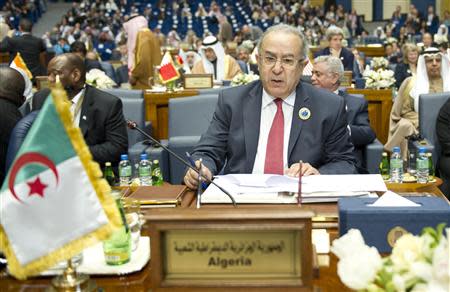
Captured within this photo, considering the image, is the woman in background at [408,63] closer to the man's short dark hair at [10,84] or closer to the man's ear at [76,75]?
the man's ear at [76,75]

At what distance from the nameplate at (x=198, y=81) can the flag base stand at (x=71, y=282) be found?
526 cm

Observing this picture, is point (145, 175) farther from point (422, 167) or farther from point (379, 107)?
point (379, 107)

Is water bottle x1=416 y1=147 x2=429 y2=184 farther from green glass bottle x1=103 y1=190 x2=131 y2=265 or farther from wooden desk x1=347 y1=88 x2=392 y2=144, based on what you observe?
wooden desk x1=347 y1=88 x2=392 y2=144

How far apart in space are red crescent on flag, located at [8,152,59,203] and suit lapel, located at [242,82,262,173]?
145cm

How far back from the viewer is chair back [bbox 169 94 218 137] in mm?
4703

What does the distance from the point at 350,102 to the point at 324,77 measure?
9.0 inches

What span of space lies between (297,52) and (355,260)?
5.31 feet

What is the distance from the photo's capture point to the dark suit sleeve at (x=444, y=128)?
4.16 metres

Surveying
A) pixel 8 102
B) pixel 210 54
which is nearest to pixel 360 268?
pixel 8 102

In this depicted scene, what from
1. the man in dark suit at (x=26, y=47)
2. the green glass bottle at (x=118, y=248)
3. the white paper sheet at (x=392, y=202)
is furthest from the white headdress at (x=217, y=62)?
the green glass bottle at (x=118, y=248)

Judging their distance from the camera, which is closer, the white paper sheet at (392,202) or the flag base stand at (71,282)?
the flag base stand at (71,282)

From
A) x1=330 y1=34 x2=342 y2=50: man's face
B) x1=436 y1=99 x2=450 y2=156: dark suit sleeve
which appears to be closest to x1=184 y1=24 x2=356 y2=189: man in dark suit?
x1=436 y1=99 x2=450 y2=156: dark suit sleeve

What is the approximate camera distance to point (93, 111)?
3.76m

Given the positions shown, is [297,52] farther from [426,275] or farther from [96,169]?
[426,275]
